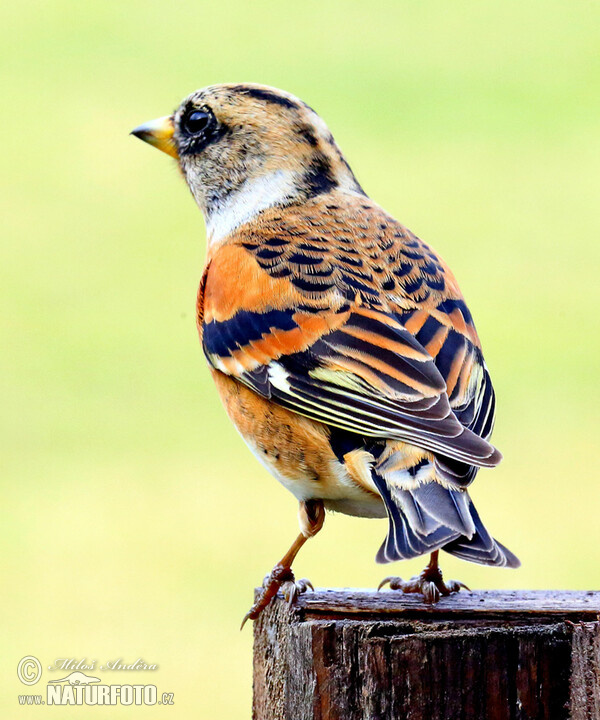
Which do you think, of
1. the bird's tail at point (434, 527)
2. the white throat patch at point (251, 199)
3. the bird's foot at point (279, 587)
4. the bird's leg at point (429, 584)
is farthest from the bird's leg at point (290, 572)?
the white throat patch at point (251, 199)

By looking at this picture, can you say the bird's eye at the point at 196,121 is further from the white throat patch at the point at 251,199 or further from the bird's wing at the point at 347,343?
the bird's wing at the point at 347,343

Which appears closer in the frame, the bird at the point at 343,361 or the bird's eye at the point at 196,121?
the bird at the point at 343,361

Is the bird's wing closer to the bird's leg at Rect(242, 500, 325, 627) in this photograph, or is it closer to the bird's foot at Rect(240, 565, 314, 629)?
the bird's leg at Rect(242, 500, 325, 627)

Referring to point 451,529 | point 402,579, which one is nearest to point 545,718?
point 451,529

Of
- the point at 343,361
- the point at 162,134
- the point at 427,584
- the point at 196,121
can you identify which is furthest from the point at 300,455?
the point at 162,134

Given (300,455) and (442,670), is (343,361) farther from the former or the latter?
(442,670)

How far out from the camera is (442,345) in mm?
4492

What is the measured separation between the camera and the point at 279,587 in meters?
4.33

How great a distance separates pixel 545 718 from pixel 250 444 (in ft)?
5.61

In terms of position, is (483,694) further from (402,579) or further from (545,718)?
(402,579)

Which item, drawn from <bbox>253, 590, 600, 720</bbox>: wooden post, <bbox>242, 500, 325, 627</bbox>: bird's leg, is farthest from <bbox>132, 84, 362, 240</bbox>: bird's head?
<bbox>253, 590, 600, 720</bbox>: wooden post

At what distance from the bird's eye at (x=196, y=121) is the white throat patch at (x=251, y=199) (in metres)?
0.47

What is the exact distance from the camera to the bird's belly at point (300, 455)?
426 centimetres

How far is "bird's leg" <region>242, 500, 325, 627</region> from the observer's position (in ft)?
14.0
